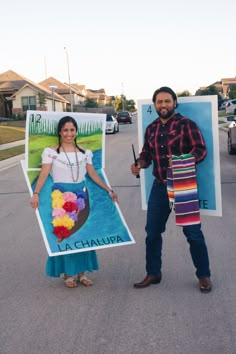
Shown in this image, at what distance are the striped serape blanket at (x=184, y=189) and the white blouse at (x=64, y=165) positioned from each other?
0.87 meters

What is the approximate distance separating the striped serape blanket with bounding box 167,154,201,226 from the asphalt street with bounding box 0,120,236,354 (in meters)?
0.71

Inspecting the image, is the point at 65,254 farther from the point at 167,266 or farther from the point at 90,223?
the point at 167,266

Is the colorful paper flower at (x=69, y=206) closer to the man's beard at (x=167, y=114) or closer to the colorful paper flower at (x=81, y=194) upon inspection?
the colorful paper flower at (x=81, y=194)

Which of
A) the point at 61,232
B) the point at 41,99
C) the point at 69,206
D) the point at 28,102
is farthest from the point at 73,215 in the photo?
the point at 28,102

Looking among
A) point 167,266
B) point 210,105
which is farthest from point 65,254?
point 210,105

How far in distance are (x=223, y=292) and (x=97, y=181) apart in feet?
5.14

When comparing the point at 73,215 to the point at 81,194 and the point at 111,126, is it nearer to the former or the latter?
the point at 81,194

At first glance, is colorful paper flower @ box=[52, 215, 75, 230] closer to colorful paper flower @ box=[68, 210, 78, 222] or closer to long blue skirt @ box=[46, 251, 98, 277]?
colorful paper flower @ box=[68, 210, 78, 222]

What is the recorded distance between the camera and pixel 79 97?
10681 cm

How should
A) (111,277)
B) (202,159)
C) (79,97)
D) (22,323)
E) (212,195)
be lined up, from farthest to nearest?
(79,97) < (111,277) < (212,195) < (202,159) < (22,323)

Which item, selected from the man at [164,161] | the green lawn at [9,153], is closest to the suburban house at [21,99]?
the green lawn at [9,153]

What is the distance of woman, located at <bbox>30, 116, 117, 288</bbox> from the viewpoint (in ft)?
16.5

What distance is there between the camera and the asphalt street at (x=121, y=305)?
388cm

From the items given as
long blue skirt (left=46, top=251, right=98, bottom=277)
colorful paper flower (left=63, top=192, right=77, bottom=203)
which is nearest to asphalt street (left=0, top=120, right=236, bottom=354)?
long blue skirt (left=46, top=251, right=98, bottom=277)
